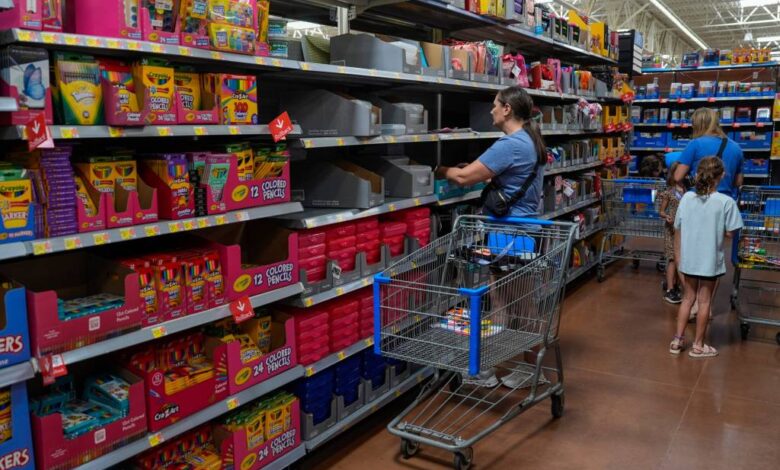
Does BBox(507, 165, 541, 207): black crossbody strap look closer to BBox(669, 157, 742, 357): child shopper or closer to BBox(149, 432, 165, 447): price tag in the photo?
BBox(669, 157, 742, 357): child shopper

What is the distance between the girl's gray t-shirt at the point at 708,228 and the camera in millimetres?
4711

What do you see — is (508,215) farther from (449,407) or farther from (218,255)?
(218,255)

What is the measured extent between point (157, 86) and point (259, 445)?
164 cm

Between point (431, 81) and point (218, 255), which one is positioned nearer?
point (218, 255)

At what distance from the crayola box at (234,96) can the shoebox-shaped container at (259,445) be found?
4.48 ft

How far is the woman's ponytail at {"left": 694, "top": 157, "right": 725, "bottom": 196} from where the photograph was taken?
15.4 ft

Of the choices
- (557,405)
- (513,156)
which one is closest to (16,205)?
(513,156)

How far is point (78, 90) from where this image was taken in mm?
2229

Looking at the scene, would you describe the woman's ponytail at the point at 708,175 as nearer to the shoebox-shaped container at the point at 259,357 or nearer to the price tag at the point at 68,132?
the shoebox-shaped container at the point at 259,357

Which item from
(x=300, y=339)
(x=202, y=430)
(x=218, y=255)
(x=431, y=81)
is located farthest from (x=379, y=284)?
(x=431, y=81)

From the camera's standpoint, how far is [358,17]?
4.52 metres

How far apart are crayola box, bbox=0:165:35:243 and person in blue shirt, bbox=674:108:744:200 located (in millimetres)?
5083

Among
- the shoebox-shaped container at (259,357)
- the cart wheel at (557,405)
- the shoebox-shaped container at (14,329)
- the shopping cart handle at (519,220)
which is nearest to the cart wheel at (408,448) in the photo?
the shoebox-shaped container at (259,357)

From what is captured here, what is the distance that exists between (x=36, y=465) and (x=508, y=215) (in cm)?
283
